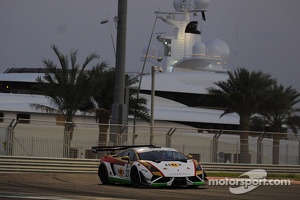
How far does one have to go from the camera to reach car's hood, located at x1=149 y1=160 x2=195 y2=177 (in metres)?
18.4

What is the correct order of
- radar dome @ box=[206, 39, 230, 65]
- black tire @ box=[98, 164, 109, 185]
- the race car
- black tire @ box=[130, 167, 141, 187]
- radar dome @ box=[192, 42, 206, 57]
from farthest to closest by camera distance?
radar dome @ box=[206, 39, 230, 65]
radar dome @ box=[192, 42, 206, 57]
black tire @ box=[98, 164, 109, 185]
black tire @ box=[130, 167, 141, 187]
the race car

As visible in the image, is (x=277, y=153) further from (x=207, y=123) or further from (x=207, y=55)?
(x=207, y=55)

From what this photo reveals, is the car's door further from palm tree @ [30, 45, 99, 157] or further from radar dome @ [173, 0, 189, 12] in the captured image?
radar dome @ [173, 0, 189, 12]

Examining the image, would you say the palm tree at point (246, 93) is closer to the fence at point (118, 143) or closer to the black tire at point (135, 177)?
the fence at point (118, 143)

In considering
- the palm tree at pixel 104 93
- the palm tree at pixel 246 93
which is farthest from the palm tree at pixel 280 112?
the palm tree at pixel 104 93

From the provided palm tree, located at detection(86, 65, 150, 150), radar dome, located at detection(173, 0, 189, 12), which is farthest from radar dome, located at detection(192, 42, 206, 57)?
palm tree, located at detection(86, 65, 150, 150)

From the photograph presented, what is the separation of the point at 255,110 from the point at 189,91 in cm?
1931

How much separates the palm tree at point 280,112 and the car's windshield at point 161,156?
91.0 ft

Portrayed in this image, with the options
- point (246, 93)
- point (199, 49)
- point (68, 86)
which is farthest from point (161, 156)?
point (199, 49)

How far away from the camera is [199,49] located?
242 feet

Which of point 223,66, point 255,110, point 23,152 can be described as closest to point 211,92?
point 255,110

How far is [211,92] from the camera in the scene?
49.3m

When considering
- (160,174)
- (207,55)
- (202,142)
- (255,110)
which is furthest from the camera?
(207,55)

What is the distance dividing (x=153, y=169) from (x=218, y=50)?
59.0 m
